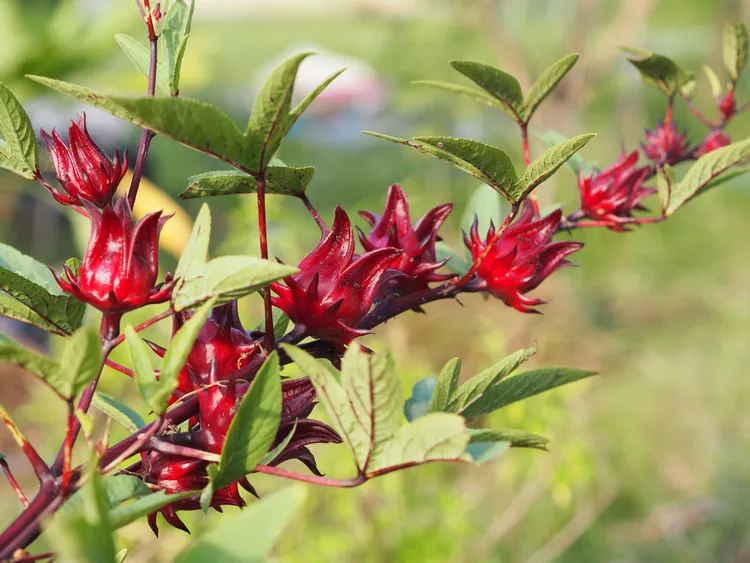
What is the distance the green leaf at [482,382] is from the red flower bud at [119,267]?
110 mm

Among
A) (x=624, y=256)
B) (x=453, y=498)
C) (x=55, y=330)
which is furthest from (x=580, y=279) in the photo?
(x=55, y=330)

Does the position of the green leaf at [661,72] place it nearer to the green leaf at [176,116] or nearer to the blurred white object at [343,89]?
the green leaf at [176,116]

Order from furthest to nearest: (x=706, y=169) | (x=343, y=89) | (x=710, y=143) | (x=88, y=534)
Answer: (x=343, y=89) < (x=710, y=143) < (x=706, y=169) < (x=88, y=534)

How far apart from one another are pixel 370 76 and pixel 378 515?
834 cm

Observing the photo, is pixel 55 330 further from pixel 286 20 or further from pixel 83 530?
pixel 286 20

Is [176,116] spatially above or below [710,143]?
above

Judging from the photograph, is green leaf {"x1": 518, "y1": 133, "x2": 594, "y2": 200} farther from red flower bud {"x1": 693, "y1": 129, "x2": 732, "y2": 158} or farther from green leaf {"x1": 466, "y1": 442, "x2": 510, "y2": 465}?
→ red flower bud {"x1": 693, "y1": 129, "x2": 732, "y2": 158}

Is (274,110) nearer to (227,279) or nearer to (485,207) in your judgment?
(227,279)

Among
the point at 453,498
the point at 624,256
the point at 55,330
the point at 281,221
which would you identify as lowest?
the point at 624,256

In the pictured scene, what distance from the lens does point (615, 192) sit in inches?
16.2

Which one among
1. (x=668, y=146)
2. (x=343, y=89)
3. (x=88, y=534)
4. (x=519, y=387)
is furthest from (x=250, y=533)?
(x=343, y=89)

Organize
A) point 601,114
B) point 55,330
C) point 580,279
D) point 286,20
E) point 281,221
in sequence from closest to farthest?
point 55,330, point 281,221, point 580,279, point 601,114, point 286,20

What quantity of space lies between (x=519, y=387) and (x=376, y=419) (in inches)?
3.3

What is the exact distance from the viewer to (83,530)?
0.56ft
